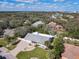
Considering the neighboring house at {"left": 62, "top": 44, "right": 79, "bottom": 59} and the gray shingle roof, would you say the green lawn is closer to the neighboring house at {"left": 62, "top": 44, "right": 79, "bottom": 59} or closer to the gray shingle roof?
the neighboring house at {"left": 62, "top": 44, "right": 79, "bottom": 59}

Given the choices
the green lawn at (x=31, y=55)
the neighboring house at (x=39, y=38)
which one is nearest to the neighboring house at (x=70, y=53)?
the green lawn at (x=31, y=55)

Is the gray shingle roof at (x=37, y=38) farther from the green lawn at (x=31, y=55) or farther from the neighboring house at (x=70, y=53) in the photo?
the neighboring house at (x=70, y=53)

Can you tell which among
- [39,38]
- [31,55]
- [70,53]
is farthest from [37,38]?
[70,53]

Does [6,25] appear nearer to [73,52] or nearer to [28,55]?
[28,55]

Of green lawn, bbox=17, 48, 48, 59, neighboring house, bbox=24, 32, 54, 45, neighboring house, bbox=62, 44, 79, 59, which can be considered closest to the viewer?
neighboring house, bbox=62, 44, 79, 59

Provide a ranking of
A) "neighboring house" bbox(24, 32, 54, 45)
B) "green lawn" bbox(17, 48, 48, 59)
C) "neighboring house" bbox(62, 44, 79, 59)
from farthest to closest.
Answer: "neighboring house" bbox(24, 32, 54, 45) → "green lawn" bbox(17, 48, 48, 59) → "neighboring house" bbox(62, 44, 79, 59)

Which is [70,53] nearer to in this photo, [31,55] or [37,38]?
[31,55]

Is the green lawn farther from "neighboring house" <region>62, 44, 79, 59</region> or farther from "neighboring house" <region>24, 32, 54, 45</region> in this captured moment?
"neighboring house" <region>24, 32, 54, 45</region>

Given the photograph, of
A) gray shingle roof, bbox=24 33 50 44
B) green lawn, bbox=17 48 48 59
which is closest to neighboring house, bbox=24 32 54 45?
gray shingle roof, bbox=24 33 50 44

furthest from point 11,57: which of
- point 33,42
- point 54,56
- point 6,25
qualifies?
point 6,25

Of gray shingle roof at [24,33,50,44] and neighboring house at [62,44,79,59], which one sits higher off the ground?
neighboring house at [62,44,79,59]

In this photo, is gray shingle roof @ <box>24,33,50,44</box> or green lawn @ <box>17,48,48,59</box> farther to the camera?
gray shingle roof @ <box>24,33,50,44</box>

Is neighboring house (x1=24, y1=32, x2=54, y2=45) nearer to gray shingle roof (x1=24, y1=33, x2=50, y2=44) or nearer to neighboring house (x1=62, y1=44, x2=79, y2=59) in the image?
gray shingle roof (x1=24, y1=33, x2=50, y2=44)
